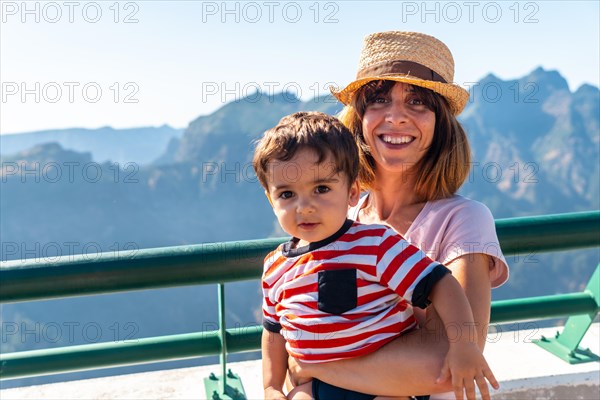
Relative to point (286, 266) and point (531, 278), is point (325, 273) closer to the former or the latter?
point (286, 266)

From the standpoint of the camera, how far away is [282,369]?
5.65 ft

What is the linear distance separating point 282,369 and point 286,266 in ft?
0.97

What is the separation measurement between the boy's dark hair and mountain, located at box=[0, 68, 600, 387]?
94.7m

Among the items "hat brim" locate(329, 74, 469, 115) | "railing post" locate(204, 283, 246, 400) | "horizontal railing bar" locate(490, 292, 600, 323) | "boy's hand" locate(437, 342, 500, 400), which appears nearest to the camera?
"boy's hand" locate(437, 342, 500, 400)

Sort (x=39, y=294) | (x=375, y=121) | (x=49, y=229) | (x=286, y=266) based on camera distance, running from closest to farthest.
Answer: (x=286, y=266)
(x=375, y=121)
(x=39, y=294)
(x=49, y=229)

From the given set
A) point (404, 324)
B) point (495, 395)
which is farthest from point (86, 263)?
point (495, 395)

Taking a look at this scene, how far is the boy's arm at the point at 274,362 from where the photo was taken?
1.71 meters

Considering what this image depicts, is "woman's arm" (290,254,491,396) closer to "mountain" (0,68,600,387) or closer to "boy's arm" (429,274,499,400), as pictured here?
"boy's arm" (429,274,499,400)

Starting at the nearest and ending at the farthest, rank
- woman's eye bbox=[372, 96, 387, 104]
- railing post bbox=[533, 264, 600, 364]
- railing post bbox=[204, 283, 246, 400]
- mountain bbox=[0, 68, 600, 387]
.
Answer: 1. woman's eye bbox=[372, 96, 387, 104]
2. railing post bbox=[204, 283, 246, 400]
3. railing post bbox=[533, 264, 600, 364]
4. mountain bbox=[0, 68, 600, 387]

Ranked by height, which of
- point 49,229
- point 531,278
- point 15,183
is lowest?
point 531,278

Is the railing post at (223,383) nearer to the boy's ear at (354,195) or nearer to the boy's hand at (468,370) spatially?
the boy's ear at (354,195)

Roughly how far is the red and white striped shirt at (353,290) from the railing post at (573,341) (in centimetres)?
161

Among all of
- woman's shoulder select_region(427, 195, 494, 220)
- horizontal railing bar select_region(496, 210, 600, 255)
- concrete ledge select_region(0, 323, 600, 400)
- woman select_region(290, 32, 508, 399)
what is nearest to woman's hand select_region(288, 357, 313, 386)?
woman select_region(290, 32, 508, 399)

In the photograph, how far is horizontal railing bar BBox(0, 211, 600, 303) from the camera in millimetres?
2119
